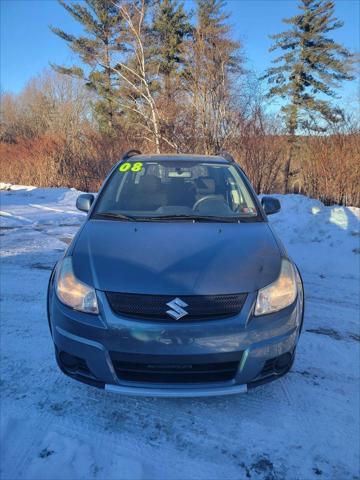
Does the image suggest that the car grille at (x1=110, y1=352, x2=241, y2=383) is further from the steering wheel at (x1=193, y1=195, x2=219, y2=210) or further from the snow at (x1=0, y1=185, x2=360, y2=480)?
the steering wheel at (x1=193, y1=195, x2=219, y2=210)

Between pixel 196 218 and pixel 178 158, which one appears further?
pixel 178 158

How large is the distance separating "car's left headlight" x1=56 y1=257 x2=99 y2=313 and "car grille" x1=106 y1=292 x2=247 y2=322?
14cm

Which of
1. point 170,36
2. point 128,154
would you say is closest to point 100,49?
point 170,36

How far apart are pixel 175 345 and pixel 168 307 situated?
0.21 meters

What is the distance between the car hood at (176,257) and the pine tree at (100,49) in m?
21.5

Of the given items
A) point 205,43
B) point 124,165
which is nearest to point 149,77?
point 205,43

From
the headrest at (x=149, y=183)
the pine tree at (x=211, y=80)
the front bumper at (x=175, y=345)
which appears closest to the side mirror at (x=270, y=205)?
the headrest at (x=149, y=183)

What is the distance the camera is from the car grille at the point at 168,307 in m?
2.13

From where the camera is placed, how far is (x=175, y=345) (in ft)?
6.86

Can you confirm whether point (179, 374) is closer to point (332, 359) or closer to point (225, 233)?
point (225, 233)

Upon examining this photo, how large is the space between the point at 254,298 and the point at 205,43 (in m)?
17.3

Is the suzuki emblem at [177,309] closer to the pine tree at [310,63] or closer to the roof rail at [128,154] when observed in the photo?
the roof rail at [128,154]

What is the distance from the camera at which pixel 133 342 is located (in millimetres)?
2109

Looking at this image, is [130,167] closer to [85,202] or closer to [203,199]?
[85,202]
